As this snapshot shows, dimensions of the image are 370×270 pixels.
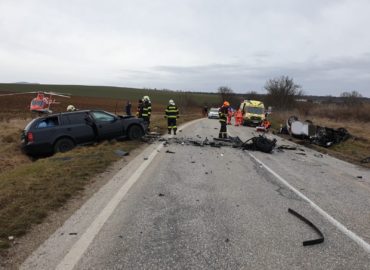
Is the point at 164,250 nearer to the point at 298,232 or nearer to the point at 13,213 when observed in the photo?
the point at 298,232

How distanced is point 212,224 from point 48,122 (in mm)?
10878

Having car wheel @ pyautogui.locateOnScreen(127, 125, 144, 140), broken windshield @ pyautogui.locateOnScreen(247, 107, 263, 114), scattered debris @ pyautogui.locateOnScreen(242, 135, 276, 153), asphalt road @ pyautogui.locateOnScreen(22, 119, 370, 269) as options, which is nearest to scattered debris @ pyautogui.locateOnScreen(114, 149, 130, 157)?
asphalt road @ pyautogui.locateOnScreen(22, 119, 370, 269)

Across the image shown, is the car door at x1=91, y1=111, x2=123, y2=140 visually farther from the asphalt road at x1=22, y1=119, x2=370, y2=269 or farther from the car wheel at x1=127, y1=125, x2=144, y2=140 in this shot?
the asphalt road at x1=22, y1=119, x2=370, y2=269

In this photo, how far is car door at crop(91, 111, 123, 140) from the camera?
16703 mm

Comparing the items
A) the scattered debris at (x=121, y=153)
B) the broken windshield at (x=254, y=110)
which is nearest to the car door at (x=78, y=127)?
the scattered debris at (x=121, y=153)

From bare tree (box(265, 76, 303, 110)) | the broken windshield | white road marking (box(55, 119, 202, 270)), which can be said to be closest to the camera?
white road marking (box(55, 119, 202, 270))

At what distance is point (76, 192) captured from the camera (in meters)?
7.84

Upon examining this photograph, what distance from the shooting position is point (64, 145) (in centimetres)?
1578

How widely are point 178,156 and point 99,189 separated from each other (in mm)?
5568

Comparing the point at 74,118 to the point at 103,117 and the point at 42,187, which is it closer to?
the point at 103,117

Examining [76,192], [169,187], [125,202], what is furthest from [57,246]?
[169,187]

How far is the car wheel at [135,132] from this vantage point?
17.6m

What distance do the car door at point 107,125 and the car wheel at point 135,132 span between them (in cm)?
37

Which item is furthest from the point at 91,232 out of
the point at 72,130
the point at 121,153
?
the point at 72,130
